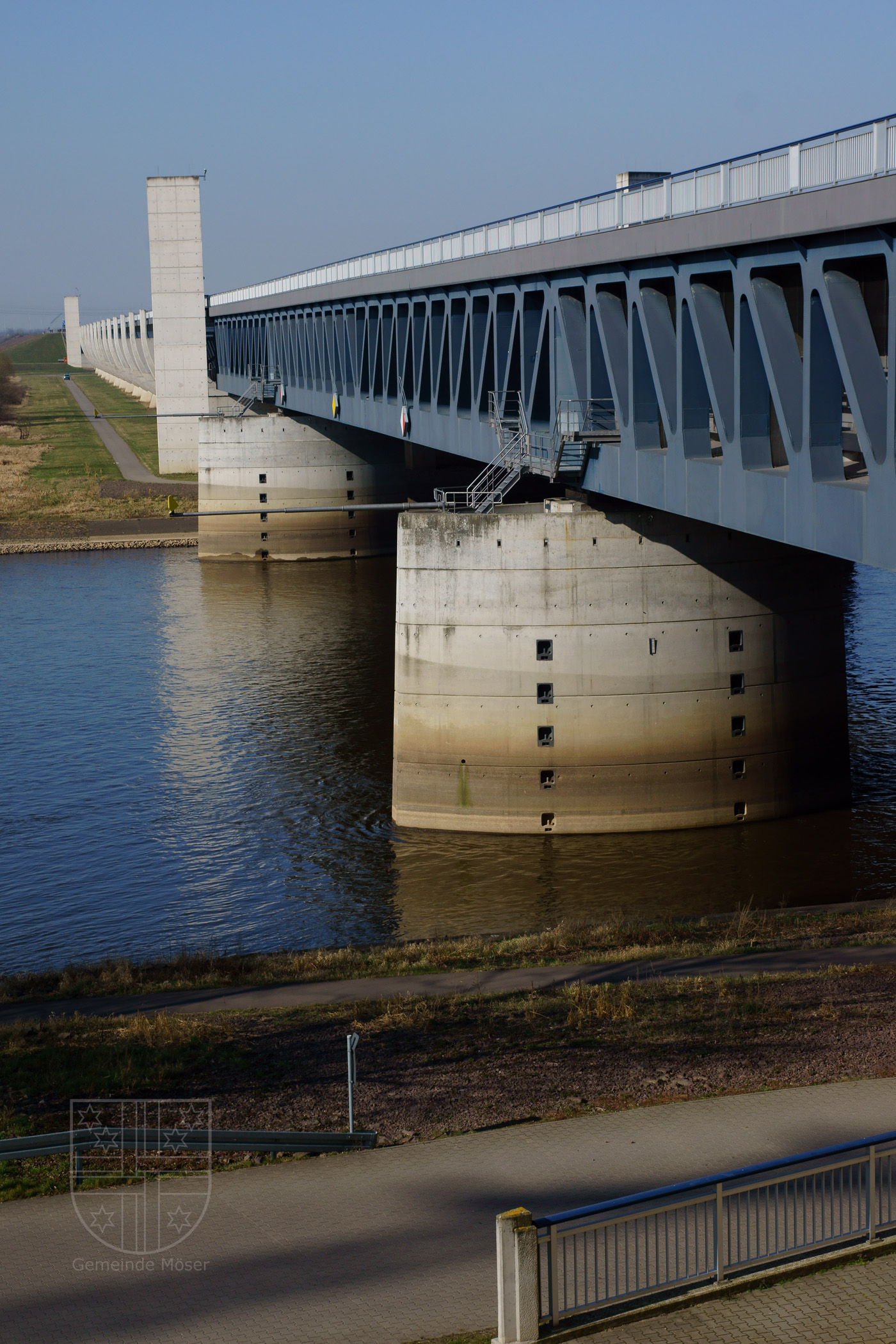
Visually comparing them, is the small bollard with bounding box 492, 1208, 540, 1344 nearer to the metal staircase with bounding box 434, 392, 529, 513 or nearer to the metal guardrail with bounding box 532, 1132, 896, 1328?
the metal guardrail with bounding box 532, 1132, 896, 1328

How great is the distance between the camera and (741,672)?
30.2 metres

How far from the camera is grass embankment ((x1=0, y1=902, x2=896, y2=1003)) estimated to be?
1980 cm

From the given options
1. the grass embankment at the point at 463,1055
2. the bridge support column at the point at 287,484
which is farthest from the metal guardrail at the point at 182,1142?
the bridge support column at the point at 287,484

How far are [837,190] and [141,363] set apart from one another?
16350cm

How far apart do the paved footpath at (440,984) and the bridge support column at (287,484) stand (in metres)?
55.3

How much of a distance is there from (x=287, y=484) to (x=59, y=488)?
27809 millimetres

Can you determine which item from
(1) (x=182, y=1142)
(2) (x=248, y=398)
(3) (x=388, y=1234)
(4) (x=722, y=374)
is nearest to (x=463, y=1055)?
(1) (x=182, y=1142)

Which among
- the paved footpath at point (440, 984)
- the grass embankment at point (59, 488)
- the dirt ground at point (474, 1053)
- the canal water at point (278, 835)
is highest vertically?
the grass embankment at point (59, 488)

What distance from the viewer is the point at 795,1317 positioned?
376 inches

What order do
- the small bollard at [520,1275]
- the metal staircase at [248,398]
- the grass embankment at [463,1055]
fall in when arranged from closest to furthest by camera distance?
the small bollard at [520,1275] < the grass embankment at [463,1055] < the metal staircase at [248,398]

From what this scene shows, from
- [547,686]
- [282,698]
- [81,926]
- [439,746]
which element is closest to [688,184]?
[547,686]

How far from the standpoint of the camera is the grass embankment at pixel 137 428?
99.0 m

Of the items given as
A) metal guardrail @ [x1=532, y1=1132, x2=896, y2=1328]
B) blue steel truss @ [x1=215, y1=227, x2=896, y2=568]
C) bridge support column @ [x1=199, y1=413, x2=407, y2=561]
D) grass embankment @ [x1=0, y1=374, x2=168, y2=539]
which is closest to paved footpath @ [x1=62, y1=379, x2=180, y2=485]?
grass embankment @ [x1=0, y1=374, x2=168, y2=539]

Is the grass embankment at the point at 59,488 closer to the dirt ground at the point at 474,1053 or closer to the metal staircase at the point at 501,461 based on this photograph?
the metal staircase at the point at 501,461
